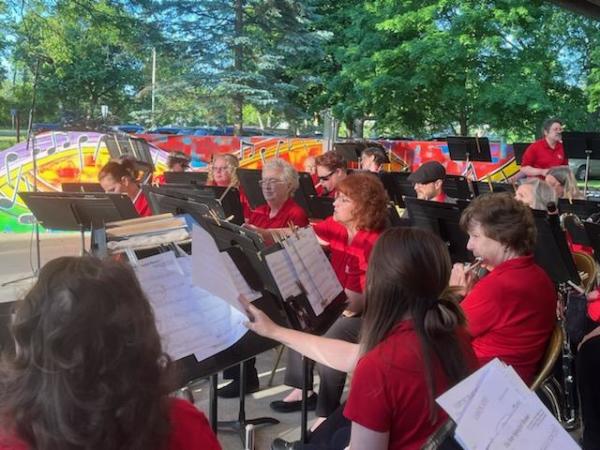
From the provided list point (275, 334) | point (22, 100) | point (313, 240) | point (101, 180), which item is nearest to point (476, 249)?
point (313, 240)

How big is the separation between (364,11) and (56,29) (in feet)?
27.3

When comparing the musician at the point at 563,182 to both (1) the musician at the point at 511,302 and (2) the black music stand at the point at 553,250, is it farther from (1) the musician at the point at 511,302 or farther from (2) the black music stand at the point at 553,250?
(1) the musician at the point at 511,302

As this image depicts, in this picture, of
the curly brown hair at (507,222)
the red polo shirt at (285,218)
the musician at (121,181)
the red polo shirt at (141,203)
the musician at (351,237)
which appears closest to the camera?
the curly brown hair at (507,222)

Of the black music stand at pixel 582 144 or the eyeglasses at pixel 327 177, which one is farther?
the black music stand at pixel 582 144

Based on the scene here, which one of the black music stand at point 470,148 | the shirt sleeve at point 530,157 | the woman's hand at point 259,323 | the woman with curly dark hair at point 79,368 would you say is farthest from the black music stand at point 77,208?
the black music stand at point 470,148

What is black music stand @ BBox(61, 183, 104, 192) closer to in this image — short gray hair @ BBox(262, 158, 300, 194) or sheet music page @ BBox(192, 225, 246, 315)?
short gray hair @ BBox(262, 158, 300, 194)

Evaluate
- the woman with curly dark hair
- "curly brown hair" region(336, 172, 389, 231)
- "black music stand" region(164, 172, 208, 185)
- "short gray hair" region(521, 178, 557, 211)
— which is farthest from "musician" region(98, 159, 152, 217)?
the woman with curly dark hair

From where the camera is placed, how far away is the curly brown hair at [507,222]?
9.07 ft

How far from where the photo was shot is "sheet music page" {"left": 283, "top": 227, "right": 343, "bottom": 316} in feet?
7.57

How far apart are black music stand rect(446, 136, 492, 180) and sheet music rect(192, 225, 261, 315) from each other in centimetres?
696

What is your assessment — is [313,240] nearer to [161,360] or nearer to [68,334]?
Answer: [161,360]

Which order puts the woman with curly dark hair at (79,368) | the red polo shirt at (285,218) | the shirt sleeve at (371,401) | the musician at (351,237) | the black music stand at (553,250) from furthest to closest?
1. the red polo shirt at (285,218)
2. the musician at (351,237)
3. the black music stand at (553,250)
4. the shirt sleeve at (371,401)
5. the woman with curly dark hair at (79,368)

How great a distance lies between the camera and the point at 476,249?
2.86 meters

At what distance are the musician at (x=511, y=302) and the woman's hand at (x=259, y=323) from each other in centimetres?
84
